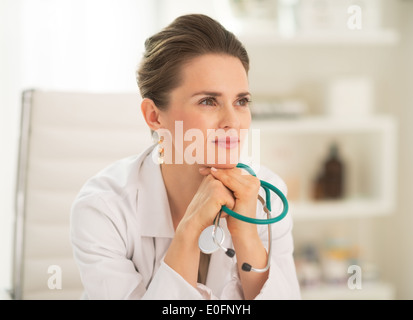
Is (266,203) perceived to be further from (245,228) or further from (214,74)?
(214,74)

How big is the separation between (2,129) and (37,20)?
14.2 inches

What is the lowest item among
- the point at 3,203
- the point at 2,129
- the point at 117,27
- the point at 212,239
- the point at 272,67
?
the point at 3,203

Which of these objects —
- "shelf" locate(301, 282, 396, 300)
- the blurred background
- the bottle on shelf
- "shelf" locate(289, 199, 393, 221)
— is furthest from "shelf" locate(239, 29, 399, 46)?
"shelf" locate(301, 282, 396, 300)

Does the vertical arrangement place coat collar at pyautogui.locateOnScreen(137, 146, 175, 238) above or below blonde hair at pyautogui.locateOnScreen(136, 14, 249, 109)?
below

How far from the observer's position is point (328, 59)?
1694mm

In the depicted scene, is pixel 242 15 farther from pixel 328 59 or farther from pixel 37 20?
pixel 37 20

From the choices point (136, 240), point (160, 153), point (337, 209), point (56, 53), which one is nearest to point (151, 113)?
point (160, 153)

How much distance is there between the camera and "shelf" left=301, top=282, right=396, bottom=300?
154cm

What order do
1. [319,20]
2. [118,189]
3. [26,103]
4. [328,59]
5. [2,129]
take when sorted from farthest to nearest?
[328,59] < [319,20] < [2,129] < [26,103] < [118,189]

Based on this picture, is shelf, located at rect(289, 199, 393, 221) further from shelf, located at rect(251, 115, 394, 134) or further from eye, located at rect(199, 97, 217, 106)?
eye, located at rect(199, 97, 217, 106)

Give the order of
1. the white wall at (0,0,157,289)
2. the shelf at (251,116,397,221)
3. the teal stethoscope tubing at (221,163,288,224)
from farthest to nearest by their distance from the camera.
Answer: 1. the shelf at (251,116,397,221)
2. the white wall at (0,0,157,289)
3. the teal stethoscope tubing at (221,163,288,224)

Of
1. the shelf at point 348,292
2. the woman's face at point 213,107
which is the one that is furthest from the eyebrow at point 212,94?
the shelf at point 348,292

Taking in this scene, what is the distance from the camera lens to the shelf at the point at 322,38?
4.99 feet
